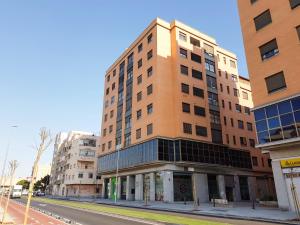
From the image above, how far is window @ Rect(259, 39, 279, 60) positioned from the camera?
2406 cm

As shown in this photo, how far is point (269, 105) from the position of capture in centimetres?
2311

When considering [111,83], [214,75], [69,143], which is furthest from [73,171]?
[214,75]

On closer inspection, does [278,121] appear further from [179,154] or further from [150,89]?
[150,89]

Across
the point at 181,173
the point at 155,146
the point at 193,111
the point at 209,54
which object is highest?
the point at 209,54

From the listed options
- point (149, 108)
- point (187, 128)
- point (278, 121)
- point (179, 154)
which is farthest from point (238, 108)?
point (278, 121)

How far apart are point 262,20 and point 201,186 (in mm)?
25871

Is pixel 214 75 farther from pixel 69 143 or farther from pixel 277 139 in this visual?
pixel 69 143

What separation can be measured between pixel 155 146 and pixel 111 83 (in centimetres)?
2614

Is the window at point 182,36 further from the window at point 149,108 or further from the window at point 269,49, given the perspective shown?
the window at point 269,49

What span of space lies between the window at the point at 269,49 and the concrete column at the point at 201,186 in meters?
21.9

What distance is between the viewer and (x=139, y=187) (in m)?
41.3

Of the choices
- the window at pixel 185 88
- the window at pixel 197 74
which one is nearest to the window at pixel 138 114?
the window at pixel 185 88

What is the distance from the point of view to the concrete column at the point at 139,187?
4084 centimetres

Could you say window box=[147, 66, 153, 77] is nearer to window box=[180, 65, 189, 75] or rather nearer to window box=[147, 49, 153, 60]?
window box=[147, 49, 153, 60]
